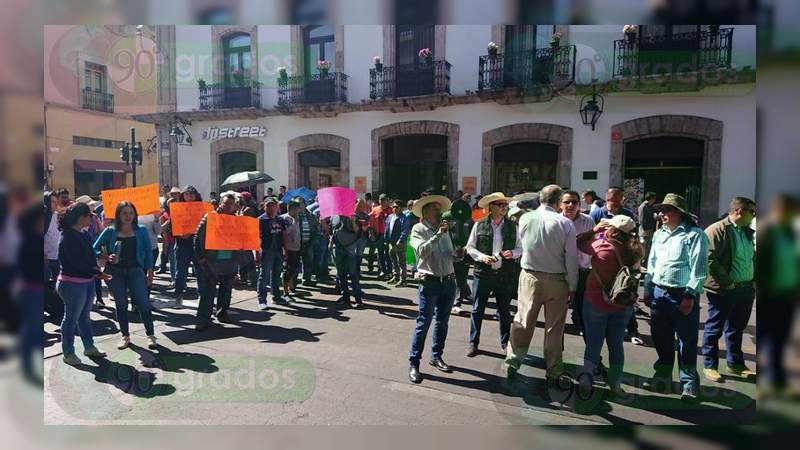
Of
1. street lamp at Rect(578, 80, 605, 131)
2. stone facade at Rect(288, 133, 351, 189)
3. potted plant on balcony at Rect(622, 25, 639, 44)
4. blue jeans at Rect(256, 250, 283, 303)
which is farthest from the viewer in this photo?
stone facade at Rect(288, 133, 351, 189)

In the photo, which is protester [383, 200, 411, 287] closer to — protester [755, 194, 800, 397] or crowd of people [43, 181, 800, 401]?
crowd of people [43, 181, 800, 401]

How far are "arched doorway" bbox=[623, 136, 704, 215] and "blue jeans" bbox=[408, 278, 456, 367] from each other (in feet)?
30.9

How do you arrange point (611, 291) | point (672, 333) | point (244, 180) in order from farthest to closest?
point (244, 180) → point (672, 333) → point (611, 291)

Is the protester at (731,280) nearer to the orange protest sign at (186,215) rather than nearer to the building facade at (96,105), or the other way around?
the orange protest sign at (186,215)

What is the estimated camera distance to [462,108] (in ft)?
42.4

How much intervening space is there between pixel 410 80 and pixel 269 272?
27.3 feet

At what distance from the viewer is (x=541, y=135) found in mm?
12258

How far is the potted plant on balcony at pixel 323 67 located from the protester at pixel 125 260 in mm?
9937

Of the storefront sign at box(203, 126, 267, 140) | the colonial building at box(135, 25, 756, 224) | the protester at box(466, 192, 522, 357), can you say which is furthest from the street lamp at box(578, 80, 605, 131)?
the storefront sign at box(203, 126, 267, 140)

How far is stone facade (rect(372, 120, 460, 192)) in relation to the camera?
1313cm

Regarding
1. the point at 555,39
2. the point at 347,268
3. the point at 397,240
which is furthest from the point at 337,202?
the point at 555,39

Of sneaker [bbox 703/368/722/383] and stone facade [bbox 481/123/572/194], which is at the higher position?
stone facade [bbox 481/123/572/194]

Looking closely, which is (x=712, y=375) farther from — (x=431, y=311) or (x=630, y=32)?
(x=630, y=32)

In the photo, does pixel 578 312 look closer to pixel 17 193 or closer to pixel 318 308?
pixel 318 308
